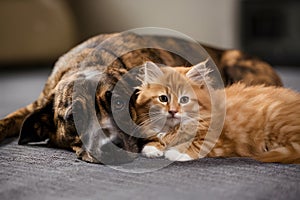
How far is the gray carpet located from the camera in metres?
1.52

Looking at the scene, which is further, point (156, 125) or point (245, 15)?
point (245, 15)

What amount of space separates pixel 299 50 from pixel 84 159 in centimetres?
379

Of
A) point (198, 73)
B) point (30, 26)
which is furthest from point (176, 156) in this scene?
point (30, 26)

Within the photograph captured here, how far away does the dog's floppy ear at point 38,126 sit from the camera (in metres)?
2.11

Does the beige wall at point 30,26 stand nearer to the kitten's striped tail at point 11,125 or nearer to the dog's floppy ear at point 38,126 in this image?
the kitten's striped tail at point 11,125

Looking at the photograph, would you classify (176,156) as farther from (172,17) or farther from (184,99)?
(172,17)

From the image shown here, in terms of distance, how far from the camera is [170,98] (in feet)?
6.06

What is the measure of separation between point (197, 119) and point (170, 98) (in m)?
0.12

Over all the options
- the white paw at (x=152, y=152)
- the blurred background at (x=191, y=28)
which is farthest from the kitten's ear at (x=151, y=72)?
the blurred background at (x=191, y=28)

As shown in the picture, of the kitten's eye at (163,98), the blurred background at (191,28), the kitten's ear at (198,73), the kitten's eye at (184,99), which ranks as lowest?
the blurred background at (191,28)

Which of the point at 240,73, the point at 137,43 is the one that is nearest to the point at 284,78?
the point at 240,73

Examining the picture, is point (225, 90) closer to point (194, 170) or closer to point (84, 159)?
point (194, 170)

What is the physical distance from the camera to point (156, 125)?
1.88m

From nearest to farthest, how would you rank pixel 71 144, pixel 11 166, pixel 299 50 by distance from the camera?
pixel 11 166 < pixel 71 144 < pixel 299 50
